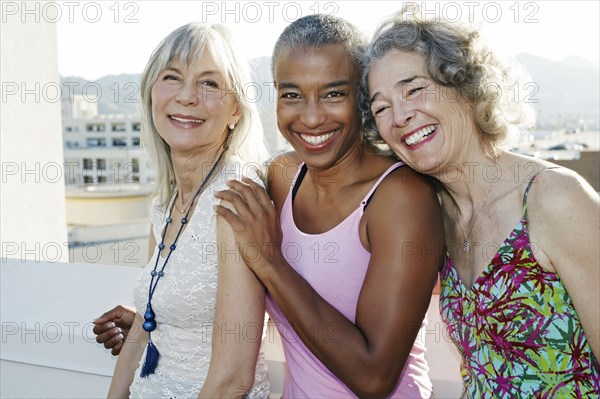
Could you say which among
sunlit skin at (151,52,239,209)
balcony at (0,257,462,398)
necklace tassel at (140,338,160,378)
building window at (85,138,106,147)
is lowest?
building window at (85,138,106,147)

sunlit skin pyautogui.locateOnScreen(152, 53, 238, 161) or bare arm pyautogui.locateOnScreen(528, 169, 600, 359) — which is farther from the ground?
sunlit skin pyautogui.locateOnScreen(152, 53, 238, 161)

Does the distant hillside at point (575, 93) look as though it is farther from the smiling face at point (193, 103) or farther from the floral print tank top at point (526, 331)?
the floral print tank top at point (526, 331)

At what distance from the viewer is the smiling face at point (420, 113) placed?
1.31 meters

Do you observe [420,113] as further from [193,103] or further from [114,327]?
[114,327]

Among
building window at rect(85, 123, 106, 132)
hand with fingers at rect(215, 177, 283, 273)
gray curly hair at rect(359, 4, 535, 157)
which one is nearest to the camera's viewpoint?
gray curly hair at rect(359, 4, 535, 157)

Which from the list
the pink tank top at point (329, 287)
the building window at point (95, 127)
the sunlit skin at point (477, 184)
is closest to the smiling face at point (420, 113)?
the sunlit skin at point (477, 184)

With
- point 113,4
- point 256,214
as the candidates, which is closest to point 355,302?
point 256,214

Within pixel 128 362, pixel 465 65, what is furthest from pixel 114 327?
pixel 465 65

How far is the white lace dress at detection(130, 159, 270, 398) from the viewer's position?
1527 mm

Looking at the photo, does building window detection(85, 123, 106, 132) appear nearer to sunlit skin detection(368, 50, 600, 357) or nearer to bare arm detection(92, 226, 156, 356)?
bare arm detection(92, 226, 156, 356)

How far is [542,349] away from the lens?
1.23 m

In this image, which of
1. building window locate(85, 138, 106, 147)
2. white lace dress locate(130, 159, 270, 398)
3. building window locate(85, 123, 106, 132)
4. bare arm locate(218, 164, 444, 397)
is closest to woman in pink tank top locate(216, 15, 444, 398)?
bare arm locate(218, 164, 444, 397)

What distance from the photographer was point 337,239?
1.43 metres

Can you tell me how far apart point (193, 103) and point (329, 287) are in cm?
58
